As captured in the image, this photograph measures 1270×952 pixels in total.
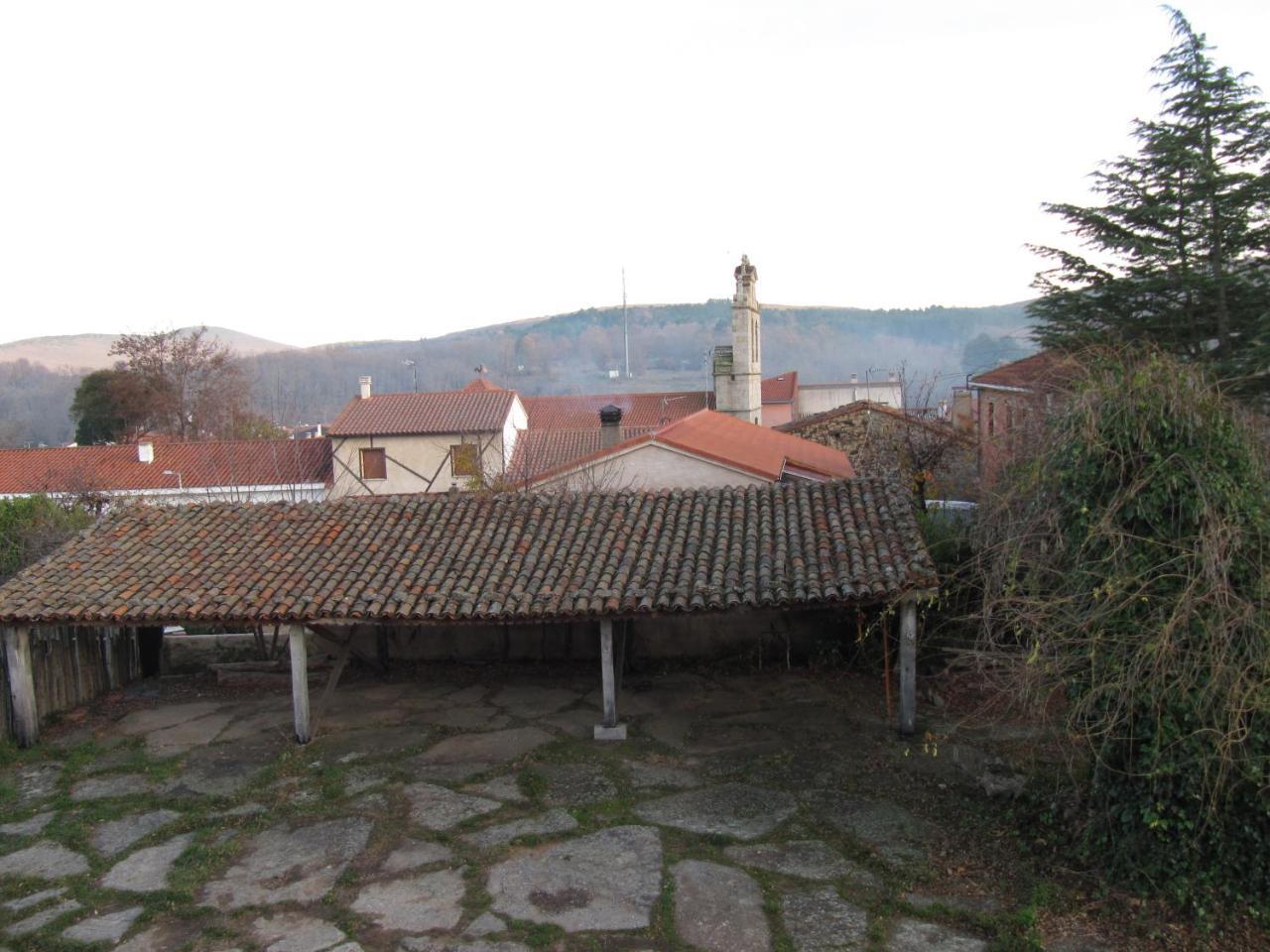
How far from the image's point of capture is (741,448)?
18875mm

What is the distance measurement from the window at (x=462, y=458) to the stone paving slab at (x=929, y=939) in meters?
24.6

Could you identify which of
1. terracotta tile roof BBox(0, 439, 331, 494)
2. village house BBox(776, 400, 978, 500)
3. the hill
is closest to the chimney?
village house BBox(776, 400, 978, 500)

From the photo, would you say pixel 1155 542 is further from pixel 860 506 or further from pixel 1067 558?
pixel 860 506

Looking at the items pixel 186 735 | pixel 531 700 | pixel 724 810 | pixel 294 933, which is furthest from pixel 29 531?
pixel 724 810

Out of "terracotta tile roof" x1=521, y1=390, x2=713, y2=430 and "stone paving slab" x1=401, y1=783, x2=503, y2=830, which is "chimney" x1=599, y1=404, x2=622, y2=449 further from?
"stone paving slab" x1=401, y1=783, x2=503, y2=830

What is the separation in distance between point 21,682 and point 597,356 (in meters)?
83.7

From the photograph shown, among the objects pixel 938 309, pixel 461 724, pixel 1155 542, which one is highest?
pixel 938 309

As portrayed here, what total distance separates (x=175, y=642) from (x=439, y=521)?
5.90 metres

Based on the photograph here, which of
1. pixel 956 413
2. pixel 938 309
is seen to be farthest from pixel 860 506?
pixel 938 309

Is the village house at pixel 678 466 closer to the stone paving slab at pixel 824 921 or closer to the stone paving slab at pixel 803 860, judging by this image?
the stone paving slab at pixel 803 860

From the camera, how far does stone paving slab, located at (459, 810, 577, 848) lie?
842cm

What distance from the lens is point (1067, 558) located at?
7.70 meters

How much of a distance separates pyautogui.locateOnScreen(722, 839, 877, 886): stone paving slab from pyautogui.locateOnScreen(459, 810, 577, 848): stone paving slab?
160 centimetres

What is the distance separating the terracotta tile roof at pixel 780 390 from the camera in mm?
47128
